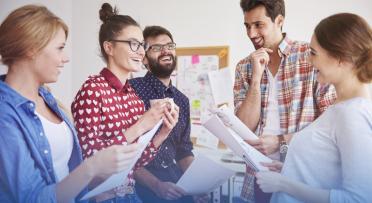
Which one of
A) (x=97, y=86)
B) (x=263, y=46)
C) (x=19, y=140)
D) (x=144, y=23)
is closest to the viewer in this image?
(x=19, y=140)

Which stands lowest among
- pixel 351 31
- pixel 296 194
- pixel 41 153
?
pixel 296 194

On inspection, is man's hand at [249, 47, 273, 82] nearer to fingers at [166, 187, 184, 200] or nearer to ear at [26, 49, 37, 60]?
fingers at [166, 187, 184, 200]

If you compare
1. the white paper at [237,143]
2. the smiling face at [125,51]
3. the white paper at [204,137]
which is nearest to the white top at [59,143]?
the smiling face at [125,51]

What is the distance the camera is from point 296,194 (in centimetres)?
79

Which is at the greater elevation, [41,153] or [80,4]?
[80,4]

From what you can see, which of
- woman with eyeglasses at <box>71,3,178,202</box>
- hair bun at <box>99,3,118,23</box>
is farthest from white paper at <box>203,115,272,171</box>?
hair bun at <box>99,3,118,23</box>

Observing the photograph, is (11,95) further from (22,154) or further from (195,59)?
(195,59)

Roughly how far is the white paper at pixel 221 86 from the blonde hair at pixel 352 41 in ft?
1.37

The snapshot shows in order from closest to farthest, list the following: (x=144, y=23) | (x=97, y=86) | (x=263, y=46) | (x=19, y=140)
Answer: (x=19, y=140)
(x=97, y=86)
(x=263, y=46)
(x=144, y=23)

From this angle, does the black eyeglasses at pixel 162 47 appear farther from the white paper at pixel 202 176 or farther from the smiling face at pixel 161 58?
the white paper at pixel 202 176

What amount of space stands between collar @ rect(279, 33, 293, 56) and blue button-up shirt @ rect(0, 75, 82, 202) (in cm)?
71

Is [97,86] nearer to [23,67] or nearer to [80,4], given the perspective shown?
[23,67]

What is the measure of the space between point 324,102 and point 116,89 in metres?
0.58

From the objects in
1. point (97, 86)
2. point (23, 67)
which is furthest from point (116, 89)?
point (23, 67)
